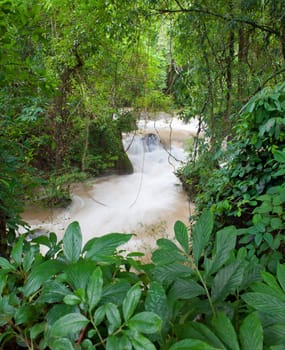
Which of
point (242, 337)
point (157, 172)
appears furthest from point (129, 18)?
point (157, 172)

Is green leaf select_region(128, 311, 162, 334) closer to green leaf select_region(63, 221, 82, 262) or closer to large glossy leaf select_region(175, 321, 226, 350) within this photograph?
large glossy leaf select_region(175, 321, 226, 350)

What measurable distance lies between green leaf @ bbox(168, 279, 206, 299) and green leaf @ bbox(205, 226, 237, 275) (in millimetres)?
45

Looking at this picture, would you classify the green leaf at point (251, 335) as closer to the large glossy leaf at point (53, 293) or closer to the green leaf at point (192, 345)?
the green leaf at point (192, 345)

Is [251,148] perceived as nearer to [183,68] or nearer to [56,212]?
[183,68]

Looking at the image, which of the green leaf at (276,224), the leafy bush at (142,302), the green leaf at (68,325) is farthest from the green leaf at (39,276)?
the green leaf at (276,224)

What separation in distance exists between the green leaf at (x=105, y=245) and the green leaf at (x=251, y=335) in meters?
0.25

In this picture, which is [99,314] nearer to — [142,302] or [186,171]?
[142,302]

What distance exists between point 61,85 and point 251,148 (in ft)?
9.09

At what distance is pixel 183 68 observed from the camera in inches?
137

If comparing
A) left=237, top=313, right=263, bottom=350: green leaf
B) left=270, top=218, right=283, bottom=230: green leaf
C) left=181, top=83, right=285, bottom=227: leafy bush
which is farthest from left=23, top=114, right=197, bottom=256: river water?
left=237, top=313, right=263, bottom=350: green leaf

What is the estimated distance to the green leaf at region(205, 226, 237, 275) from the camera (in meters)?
0.55

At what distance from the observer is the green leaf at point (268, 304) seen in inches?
17.2

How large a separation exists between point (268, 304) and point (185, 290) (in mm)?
148

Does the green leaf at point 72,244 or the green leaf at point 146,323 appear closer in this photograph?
the green leaf at point 146,323
